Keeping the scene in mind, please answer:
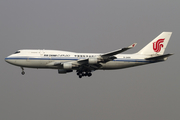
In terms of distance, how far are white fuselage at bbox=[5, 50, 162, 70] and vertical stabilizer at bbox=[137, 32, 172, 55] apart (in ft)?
11.1

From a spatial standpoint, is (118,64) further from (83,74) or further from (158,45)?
(158,45)

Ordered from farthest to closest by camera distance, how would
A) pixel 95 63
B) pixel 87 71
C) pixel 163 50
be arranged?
1. pixel 163 50
2. pixel 87 71
3. pixel 95 63

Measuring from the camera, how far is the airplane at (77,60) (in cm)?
4934

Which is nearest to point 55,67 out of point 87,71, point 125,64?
point 87,71

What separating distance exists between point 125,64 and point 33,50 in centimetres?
1508

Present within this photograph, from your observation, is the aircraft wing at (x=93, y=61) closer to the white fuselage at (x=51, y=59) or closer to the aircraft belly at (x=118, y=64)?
the white fuselage at (x=51, y=59)

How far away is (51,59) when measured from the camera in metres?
50.0

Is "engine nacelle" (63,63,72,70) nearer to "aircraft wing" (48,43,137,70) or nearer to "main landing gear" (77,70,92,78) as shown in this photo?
"aircraft wing" (48,43,137,70)

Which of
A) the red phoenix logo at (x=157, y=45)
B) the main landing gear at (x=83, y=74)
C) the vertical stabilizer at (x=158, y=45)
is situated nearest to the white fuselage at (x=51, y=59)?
the main landing gear at (x=83, y=74)

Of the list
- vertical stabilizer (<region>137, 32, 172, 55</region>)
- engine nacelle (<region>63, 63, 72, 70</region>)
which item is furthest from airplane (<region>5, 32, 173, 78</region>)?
vertical stabilizer (<region>137, 32, 172, 55</region>)

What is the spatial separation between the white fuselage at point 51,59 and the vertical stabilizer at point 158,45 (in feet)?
11.1

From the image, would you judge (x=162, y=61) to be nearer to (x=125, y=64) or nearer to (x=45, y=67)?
(x=125, y=64)

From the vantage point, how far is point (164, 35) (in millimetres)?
57125

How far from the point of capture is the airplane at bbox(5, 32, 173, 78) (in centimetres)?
4934
